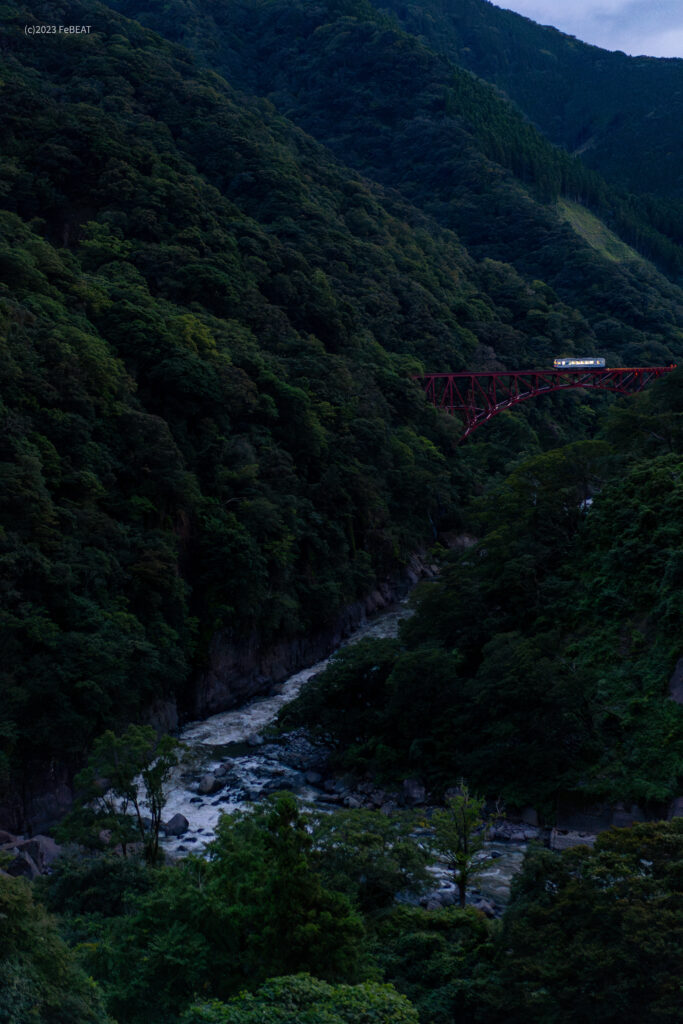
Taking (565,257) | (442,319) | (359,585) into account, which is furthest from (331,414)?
(565,257)

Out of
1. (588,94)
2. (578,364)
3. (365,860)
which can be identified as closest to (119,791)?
(365,860)

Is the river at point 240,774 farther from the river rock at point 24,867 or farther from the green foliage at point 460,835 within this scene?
the river rock at point 24,867

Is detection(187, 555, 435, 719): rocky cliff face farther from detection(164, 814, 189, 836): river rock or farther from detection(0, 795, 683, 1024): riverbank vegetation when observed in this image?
detection(0, 795, 683, 1024): riverbank vegetation

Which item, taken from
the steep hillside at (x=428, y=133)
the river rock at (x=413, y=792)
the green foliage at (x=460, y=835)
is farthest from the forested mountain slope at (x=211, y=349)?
the green foliage at (x=460, y=835)

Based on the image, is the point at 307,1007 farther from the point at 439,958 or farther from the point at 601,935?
the point at 439,958

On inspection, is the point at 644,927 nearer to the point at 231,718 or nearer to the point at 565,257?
the point at 231,718

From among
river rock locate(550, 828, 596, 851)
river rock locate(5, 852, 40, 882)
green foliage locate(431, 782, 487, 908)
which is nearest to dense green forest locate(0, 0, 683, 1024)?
green foliage locate(431, 782, 487, 908)
